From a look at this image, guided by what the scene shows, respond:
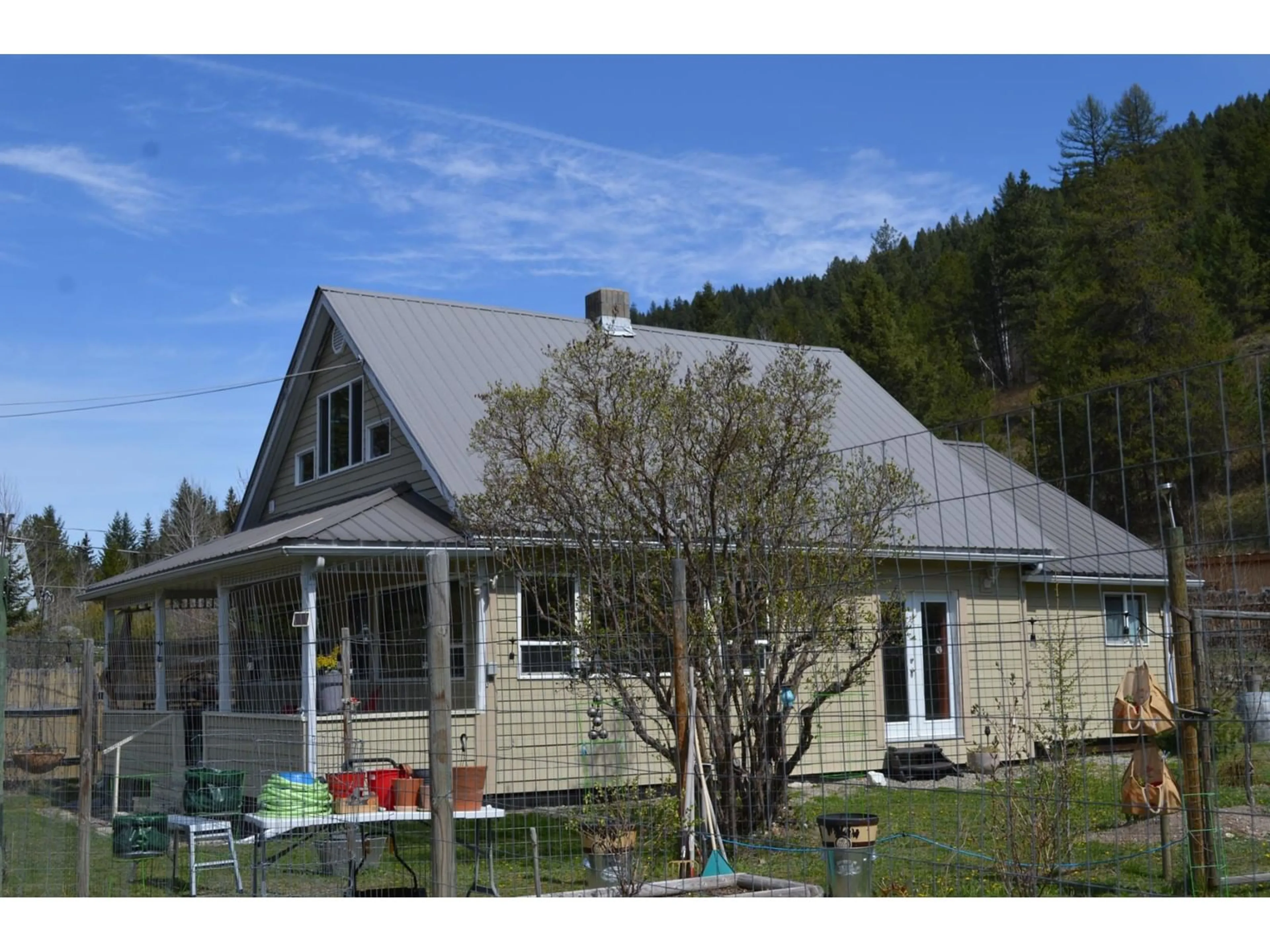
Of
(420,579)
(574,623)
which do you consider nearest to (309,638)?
(420,579)

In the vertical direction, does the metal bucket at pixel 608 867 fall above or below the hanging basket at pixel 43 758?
below

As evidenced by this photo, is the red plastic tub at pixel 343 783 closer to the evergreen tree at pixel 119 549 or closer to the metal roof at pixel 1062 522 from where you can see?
the evergreen tree at pixel 119 549

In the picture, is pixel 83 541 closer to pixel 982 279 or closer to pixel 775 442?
pixel 775 442

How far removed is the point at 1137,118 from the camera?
75.8 meters

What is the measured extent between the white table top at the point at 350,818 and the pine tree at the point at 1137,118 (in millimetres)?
76735

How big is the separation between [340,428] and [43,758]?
7.95 m

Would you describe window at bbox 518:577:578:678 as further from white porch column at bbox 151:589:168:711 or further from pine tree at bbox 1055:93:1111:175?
pine tree at bbox 1055:93:1111:175

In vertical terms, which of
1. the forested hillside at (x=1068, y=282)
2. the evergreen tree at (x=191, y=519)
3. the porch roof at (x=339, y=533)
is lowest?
the porch roof at (x=339, y=533)

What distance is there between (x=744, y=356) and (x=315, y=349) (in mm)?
9701

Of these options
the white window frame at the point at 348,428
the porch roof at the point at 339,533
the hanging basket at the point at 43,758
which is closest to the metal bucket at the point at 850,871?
the porch roof at the point at 339,533

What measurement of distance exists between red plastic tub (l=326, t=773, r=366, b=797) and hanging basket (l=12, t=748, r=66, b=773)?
151 inches

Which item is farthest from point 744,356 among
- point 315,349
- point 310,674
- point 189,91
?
point 315,349

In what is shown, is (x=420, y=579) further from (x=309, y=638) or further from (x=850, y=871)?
(x=850, y=871)

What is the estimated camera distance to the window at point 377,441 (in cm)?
1700
